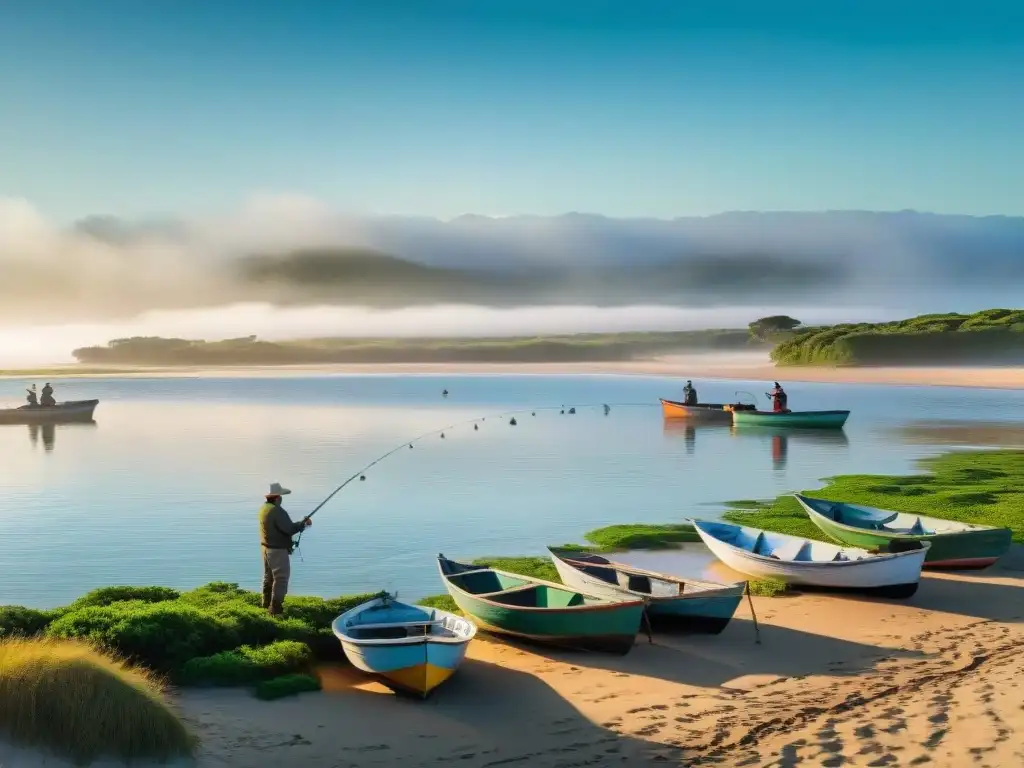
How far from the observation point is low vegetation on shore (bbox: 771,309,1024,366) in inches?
5354

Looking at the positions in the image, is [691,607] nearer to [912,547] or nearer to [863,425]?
[912,547]

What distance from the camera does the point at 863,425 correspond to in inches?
2489

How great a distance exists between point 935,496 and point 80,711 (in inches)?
1021

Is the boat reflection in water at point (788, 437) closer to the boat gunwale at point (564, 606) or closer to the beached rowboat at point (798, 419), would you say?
the beached rowboat at point (798, 419)

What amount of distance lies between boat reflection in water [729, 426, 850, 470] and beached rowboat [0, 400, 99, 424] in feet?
139

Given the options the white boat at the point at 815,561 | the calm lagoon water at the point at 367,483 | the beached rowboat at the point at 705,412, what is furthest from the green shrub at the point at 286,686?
the beached rowboat at the point at 705,412

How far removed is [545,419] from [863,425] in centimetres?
2150

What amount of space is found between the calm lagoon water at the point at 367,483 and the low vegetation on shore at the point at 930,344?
62.0 meters

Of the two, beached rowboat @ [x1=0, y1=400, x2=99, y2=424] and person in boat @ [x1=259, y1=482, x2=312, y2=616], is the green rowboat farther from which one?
beached rowboat @ [x1=0, y1=400, x2=99, y2=424]

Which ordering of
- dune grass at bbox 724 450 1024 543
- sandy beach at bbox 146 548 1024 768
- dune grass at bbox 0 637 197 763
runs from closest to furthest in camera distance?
dune grass at bbox 0 637 197 763 → sandy beach at bbox 146 548 1024 768 → dune grass at bbox 724 450 1024 543

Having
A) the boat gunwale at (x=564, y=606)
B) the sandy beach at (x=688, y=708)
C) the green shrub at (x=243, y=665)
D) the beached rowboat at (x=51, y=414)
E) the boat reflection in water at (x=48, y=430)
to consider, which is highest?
the beached rowboat at (x=51, y=414)

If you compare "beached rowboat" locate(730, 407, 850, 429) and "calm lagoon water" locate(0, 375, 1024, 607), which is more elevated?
"beached rowboat" locate(730, 407, 850, 429)

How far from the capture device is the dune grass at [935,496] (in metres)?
26.5

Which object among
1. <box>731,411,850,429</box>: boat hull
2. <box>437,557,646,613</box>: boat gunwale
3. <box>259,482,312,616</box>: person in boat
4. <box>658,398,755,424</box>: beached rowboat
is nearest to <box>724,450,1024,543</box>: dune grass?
<box>437,557,646,613</box>: boat gunwale
